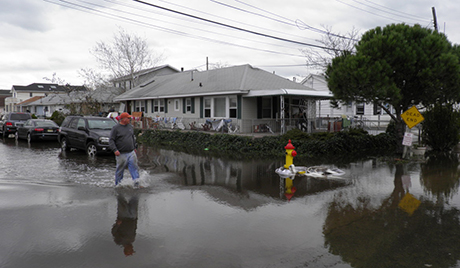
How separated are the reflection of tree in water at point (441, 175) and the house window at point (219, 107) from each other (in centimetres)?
1144

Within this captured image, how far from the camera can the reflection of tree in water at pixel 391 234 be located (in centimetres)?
461

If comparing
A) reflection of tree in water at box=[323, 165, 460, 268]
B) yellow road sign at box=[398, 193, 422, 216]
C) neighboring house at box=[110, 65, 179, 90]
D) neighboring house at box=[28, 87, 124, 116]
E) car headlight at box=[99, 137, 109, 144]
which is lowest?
reflection of tree in water at box=[323, 165, 460, 268]

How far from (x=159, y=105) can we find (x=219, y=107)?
7.46m

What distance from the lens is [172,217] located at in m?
6.23

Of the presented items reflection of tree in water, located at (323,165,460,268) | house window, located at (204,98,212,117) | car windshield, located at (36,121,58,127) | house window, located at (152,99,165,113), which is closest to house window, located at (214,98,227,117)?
house window, located at (204,98,212,117)

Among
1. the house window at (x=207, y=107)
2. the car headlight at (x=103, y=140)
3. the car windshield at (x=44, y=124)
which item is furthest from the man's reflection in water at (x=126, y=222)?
the house window at (x=207, y=107)

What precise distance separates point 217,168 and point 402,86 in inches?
324

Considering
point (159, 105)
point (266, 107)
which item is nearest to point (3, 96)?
point (159, 105)

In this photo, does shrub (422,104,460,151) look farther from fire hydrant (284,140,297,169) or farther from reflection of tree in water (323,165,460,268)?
reflection of tree in water (323,165,460,268)

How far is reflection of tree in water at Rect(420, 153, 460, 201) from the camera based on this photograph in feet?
27.8

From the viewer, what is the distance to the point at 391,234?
18.0 ft

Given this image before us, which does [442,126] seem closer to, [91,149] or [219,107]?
[219,107]

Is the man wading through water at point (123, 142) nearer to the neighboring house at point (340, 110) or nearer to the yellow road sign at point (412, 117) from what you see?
the yellow road sign at point (412, 117)

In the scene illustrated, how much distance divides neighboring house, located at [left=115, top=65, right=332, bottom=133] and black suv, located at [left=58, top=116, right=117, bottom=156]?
771cm
